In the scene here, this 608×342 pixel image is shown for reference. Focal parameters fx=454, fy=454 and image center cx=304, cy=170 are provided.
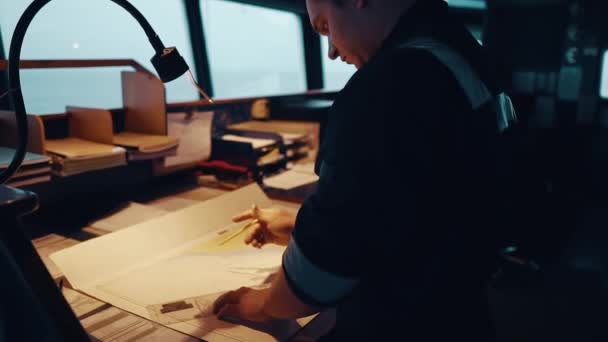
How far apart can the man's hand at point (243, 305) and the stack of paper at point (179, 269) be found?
0.05ft

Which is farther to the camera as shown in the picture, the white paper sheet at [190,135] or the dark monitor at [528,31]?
the dark monitor at [528,31]

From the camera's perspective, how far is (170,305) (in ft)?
2.83

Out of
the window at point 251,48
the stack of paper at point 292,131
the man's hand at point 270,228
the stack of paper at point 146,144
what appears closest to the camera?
the man's hand at point 270,228

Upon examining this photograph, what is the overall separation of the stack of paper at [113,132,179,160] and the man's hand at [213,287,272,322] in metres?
0.84

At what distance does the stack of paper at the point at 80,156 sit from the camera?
4.30 feet

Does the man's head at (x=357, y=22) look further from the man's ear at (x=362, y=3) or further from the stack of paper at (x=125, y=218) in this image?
the stack of paper at (x=125, y=218)

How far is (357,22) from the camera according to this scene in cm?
76

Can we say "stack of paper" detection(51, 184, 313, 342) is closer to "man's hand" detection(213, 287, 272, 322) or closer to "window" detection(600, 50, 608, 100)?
"man's hand" detection(213, 287, 272, 322)

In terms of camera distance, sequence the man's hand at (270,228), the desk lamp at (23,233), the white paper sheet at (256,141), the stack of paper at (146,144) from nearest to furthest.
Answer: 1. the desk lamp at (23,233)
2. the man's hand at (270,228)
3. the stack of paper at (146,144)
4. the white paper sheet at (256,141)

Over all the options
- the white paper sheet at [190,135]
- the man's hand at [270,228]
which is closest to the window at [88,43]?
the white paper sheet at [190,135]

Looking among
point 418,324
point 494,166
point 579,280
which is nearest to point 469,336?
point 418,324

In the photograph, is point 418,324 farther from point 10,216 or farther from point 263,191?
point 263,191

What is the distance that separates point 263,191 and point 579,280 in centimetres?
242

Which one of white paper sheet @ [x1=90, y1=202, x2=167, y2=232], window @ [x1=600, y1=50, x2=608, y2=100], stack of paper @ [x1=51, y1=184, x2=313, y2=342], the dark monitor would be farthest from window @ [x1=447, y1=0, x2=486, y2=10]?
stack of paper @ [x1=51, y1=184, x2=313, y2=342]
